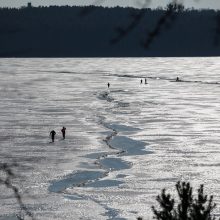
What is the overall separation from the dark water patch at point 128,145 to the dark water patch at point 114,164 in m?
2.37

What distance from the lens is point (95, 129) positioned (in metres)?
42.4

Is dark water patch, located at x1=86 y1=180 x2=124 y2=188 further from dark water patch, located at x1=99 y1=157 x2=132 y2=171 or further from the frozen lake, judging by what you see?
dark water patch, located at x1=99 y1=157 x2=132 y2=171

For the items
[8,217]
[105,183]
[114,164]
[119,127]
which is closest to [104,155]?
[114,164]

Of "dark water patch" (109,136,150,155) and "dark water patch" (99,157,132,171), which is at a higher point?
"dark water patch" (99,157,132,171)

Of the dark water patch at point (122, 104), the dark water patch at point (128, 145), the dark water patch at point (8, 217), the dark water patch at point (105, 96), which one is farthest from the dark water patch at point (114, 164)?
the dark water patch at point (105, 96)

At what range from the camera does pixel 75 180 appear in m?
25.2

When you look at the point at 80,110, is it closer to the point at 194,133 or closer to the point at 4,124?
the point at 4,124

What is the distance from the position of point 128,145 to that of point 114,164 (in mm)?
6488

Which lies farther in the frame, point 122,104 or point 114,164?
point 122,104

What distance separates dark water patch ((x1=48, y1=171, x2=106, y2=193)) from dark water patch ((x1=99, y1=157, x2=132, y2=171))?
1467 millimetres

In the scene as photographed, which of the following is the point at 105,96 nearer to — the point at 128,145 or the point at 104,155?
the point at 128,145

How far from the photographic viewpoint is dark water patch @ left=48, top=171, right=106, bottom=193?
23816mm

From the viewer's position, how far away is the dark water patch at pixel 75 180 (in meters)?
23.8

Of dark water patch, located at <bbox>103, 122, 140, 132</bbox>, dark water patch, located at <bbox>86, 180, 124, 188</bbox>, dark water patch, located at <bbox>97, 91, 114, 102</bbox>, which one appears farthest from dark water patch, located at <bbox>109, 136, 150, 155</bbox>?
dark water patch, located at <bbox>97, 91, 114, 102</bbox>
